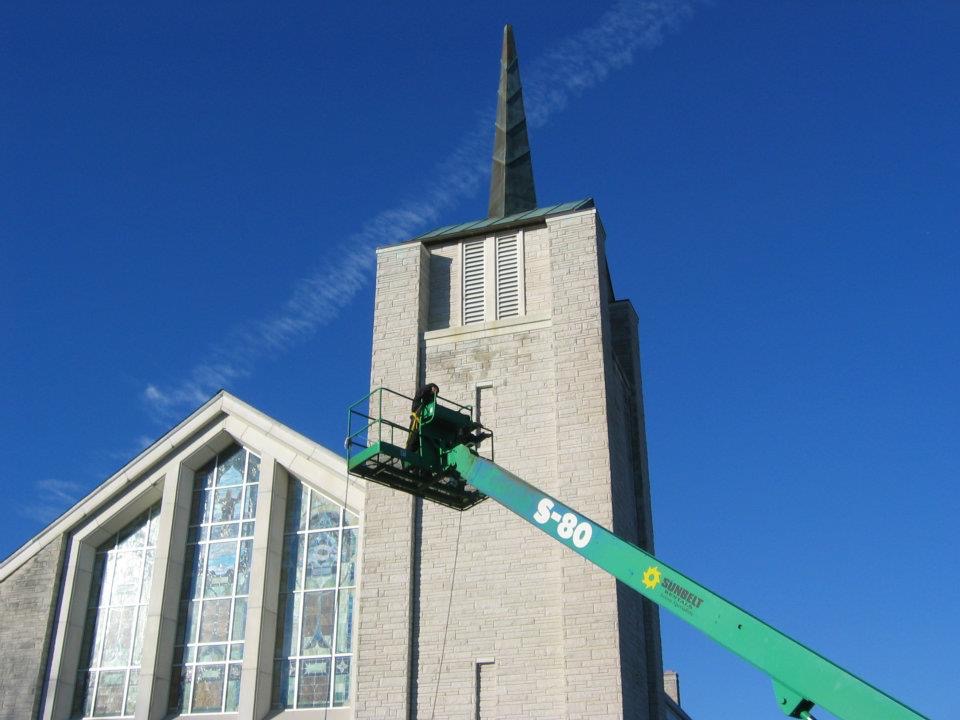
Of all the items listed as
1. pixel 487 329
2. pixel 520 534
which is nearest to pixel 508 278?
pixel 487 329

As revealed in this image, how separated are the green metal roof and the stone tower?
40 millimetres

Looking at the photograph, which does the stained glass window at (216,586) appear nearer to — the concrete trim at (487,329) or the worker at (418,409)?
the concrete trim at (487,329)

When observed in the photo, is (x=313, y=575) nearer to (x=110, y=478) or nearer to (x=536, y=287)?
(x=110, y=478)

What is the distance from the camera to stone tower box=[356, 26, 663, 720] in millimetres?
17172

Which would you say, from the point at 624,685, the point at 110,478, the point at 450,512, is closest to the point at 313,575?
the point at 450,512

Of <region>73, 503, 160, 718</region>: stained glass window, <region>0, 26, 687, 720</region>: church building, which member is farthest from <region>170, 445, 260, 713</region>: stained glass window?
<region>73, 503, 160, 718</region>: stained glass window

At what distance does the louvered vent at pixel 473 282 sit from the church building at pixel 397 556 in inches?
1.7

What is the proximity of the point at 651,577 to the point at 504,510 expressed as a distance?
6997 mm

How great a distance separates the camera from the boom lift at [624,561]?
1013cm

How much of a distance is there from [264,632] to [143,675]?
2.33 metres

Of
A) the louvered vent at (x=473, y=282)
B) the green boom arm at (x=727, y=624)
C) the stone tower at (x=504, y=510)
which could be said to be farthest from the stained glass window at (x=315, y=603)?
the green boom arm at (x=727, y=624)

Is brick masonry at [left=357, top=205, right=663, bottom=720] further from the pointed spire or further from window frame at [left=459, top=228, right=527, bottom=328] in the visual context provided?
the pointed spire

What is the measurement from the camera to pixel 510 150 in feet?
95.8

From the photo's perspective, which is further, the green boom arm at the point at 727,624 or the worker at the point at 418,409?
the worker at the point at 418,409
